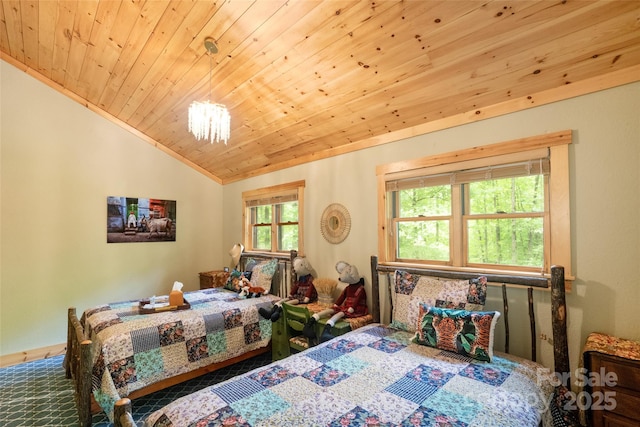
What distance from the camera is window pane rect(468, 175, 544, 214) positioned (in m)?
2.19

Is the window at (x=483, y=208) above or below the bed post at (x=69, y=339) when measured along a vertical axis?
above

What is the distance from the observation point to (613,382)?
1598mm

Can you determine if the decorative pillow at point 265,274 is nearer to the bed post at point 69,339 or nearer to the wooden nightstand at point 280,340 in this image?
the wooden nightstand at point 280,340

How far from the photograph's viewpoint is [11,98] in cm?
353

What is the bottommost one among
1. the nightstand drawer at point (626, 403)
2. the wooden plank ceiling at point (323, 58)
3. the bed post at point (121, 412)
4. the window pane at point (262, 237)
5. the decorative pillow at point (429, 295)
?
the nightstand drawer at point (626, 403)

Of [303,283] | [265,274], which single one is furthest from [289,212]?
[303,283]

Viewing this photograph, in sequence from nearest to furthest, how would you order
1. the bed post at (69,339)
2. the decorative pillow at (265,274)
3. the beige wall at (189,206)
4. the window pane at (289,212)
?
the beige wall at (189,206) → the bed post at (69,339) → the decorative pillow at (265,274) → the window pane at (289,212)

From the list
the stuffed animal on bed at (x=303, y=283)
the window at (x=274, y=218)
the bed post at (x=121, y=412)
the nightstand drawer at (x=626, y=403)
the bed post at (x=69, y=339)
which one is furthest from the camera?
the window at (x=274, y=218)

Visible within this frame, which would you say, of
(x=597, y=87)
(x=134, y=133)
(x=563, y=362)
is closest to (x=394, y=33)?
(x=597, y=87)

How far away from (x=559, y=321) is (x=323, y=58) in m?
2.43

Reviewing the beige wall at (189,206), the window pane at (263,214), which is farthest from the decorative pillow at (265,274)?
the window pane at (263,214)

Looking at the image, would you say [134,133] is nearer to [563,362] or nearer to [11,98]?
[11,98]

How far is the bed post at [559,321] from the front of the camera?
188cm

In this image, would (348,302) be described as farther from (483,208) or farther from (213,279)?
(213,279)
